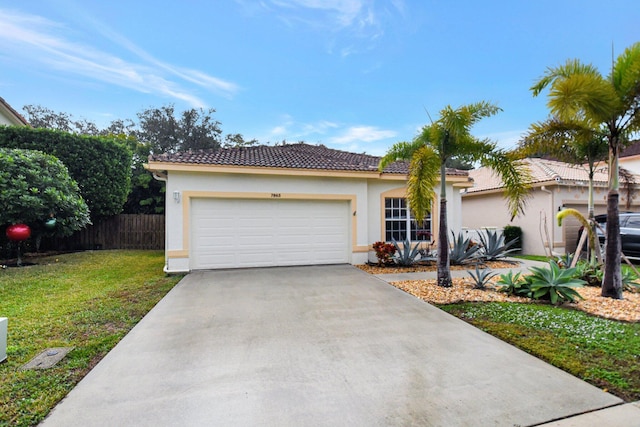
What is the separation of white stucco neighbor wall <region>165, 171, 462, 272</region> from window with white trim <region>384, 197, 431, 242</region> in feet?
1.19

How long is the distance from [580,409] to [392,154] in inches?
249

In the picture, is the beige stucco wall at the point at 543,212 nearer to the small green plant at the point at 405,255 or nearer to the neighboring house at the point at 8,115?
the small green plant at the point at 405,255

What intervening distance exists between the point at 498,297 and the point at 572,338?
89.8 inches

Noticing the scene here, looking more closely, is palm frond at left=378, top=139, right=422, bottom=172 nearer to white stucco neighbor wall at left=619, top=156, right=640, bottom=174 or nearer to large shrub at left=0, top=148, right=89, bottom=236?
large shrub at left=0, top=148, right=89, bottom=236

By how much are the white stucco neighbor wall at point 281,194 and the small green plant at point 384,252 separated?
0.66 meters

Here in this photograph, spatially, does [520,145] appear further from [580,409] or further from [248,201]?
[248,201]

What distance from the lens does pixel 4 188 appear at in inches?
382

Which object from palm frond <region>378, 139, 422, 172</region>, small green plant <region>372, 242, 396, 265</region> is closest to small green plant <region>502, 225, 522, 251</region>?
small green plant <region>372, 242, 396, 265</region>

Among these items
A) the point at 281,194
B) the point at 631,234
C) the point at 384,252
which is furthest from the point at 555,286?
the point at 631,234

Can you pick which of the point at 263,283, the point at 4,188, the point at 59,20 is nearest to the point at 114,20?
the point at 59,20

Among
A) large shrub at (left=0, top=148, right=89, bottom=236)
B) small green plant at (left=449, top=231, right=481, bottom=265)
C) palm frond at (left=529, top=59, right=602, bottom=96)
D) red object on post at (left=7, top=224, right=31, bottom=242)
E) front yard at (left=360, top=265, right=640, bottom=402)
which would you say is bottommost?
front yard at (left=360, top=265, right=640, bottom=402)

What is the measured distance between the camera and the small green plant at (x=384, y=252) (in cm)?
1029

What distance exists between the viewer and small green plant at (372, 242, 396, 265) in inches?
405

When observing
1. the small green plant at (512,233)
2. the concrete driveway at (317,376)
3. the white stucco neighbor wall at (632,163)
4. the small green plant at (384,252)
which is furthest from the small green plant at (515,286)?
the white stucco neighbor wall at (632,163)
